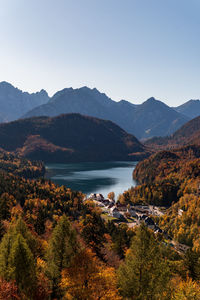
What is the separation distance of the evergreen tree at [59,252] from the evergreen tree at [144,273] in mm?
9933

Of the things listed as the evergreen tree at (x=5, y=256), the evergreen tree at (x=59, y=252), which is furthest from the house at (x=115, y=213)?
the evergreen tree at (x=5, y=256)

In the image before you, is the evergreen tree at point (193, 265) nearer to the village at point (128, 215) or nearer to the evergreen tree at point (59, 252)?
the evergreen tree at point (59, 252)

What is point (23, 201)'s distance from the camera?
415ft

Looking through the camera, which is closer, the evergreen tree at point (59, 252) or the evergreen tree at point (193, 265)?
the evergreen tree at point (59, 252)

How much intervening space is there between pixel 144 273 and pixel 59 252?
48.9ft

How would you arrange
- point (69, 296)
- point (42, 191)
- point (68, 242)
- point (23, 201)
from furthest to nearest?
point (42, 191), point (23, 201), point (68, 242), point (69, 296)

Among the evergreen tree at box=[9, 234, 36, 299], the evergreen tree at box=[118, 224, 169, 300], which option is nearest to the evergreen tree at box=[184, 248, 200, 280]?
the evergreen tree at box=[118, 224, 169, 300]

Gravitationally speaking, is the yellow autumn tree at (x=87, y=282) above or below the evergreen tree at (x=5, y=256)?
below

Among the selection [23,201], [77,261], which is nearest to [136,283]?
[77,261]

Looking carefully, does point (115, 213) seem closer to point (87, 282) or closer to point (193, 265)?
point (193, 265)

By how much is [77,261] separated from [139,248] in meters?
10.1

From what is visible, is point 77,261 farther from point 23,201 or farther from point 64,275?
point 23,201

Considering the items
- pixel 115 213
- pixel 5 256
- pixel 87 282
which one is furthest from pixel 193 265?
pixel 115 213

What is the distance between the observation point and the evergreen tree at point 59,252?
3994cm
